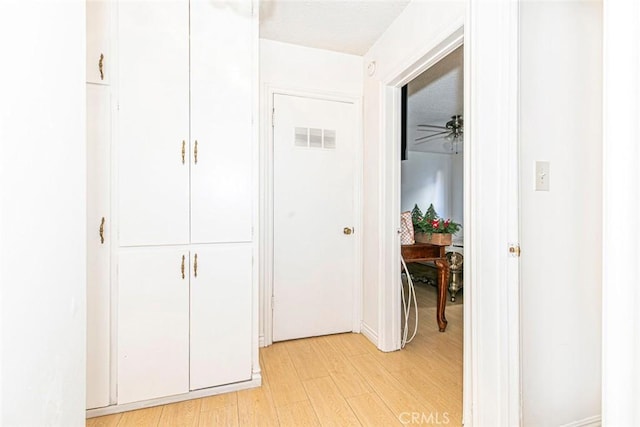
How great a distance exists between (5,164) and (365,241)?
236 cm

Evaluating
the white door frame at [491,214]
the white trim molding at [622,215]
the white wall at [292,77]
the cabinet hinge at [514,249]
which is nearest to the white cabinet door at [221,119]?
the white wall at [292,77]

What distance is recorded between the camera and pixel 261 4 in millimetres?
2164

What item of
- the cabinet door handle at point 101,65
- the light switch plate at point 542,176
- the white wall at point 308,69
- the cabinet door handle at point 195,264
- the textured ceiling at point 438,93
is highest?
the textured ceiling at point 438,93

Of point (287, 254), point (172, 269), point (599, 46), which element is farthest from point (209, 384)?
point (599, 46)

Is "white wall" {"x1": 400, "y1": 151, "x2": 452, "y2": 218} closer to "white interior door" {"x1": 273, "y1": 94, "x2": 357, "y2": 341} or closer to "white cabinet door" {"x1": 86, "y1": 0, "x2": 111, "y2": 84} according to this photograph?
"white interior door" {"x1": 273, "y1": 94, "x2": 357, "y2": 341}

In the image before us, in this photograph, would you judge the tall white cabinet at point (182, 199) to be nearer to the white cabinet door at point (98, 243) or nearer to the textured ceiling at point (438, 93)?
the white cabinet door at point (98, 243)

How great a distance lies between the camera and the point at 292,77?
103 inches

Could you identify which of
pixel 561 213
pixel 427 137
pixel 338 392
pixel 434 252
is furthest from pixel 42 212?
pixel 427 137

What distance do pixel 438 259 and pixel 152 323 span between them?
2.26 meters

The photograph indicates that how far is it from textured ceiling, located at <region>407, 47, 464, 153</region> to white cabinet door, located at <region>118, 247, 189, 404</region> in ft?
8.71

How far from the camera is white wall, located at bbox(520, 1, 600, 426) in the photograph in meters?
1.38

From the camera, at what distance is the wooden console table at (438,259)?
9.11 ft

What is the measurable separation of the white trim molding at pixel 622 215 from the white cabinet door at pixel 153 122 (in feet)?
5.67

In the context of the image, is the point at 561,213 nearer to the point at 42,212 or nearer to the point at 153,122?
the point at 42,212
